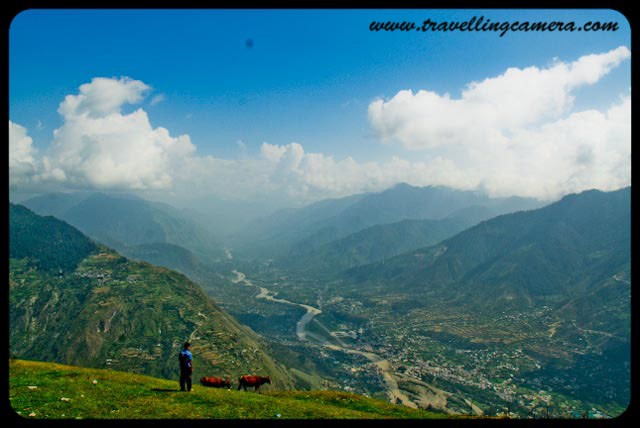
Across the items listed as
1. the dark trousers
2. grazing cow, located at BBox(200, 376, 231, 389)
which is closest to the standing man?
the dark trousers

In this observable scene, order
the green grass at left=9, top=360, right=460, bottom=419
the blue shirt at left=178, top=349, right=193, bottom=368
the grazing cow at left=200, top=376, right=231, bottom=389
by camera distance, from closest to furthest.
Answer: the green grass at left=9, top=360, right=460, bottom=419
the blue shirt at left=178, top=349, right=193, bottom=368
the grazing cow at left=200, top=376, right=231, bottom=389

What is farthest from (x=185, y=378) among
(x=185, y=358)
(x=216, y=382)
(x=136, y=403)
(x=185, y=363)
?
(x=216, y=382)

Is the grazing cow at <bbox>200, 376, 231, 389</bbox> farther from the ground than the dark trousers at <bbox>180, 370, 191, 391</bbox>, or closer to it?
closer to it

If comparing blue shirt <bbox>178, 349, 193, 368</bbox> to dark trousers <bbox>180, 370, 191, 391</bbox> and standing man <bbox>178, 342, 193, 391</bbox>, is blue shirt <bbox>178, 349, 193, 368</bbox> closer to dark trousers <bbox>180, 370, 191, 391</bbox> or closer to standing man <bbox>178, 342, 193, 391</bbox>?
standing man <bbox>178, 342, 193, 391</bbox>

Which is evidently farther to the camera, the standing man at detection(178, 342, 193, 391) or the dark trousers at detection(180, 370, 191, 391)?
the dark trousers at detection(180, 370, 191, 391)

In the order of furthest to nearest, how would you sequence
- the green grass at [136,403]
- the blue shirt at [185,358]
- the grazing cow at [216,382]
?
1. the grazing cow at [216,382]
2. the blue shirt at [185,358]
3. the green grass at [136,403]

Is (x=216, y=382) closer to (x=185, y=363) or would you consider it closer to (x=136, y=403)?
(x=185, y=363)

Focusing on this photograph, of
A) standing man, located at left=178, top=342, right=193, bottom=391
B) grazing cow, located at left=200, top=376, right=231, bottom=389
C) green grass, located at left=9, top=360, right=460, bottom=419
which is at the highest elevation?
standing man, located at left=178, top=342, right=193, bottom=391

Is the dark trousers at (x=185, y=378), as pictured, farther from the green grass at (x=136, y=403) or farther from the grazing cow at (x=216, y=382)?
the grazing cow at (x=216, y=382)

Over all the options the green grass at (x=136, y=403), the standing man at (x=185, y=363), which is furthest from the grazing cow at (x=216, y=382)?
the standing man at (x=185, y=363)
